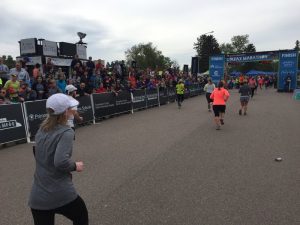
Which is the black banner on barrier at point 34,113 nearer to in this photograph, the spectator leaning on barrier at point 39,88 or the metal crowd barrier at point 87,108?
the metal crowd barrier at point 87,108

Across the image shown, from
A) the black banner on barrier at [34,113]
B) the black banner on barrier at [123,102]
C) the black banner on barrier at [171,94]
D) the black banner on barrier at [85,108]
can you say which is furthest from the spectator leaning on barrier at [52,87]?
the black banner on barrier at [171,94]

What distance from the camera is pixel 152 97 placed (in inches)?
900

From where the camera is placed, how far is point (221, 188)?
5.82m

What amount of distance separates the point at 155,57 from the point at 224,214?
342 feet

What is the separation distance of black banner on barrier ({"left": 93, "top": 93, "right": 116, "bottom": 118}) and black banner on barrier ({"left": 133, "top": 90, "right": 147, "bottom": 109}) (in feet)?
9.27

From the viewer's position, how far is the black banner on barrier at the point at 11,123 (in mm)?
9922

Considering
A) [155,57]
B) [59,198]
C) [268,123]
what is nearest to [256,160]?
[59,198]

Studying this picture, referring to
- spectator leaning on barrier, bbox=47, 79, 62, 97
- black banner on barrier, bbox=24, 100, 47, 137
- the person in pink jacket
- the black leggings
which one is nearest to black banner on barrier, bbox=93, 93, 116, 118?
spectator leaning on barrier, bbox=47, 79, 62, 97

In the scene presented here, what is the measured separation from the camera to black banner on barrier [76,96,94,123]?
14.0m

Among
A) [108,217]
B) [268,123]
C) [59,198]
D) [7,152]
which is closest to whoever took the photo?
[59,198]

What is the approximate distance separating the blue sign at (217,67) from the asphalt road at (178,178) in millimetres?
31055

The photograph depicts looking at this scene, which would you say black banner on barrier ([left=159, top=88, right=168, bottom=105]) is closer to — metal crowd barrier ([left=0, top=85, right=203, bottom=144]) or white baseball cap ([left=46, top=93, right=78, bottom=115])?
metal crowd barrier ([left=0, top=85, right=203, bottom=144])

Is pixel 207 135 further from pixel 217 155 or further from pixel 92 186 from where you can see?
pixel 92 186

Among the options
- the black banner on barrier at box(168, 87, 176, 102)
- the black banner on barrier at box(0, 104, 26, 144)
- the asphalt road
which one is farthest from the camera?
the black banner on barrier at box(168, 87, 176, 102)
